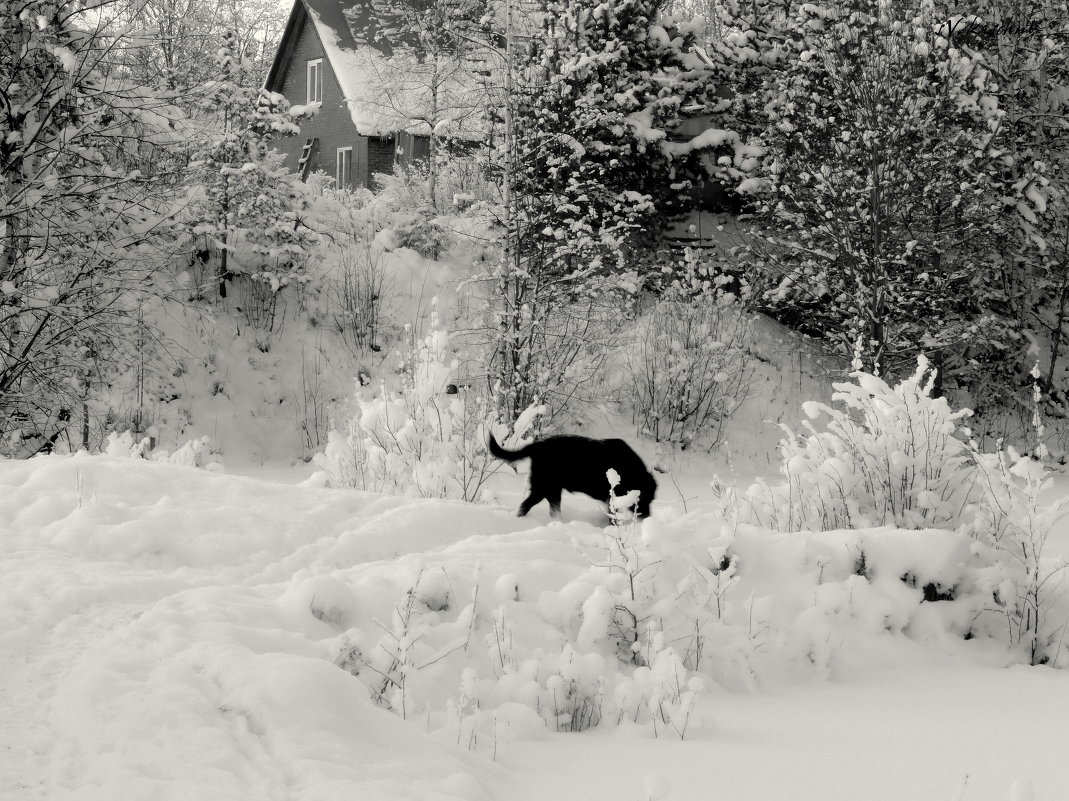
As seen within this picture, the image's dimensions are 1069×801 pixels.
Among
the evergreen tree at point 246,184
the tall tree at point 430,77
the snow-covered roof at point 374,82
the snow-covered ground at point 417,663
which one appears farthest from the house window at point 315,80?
the snow-covered ground at point 417,663

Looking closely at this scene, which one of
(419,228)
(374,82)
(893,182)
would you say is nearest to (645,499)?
(893,182)

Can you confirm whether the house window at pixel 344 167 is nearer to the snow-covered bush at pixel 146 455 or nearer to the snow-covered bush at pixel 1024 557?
the snow-covered bush at pixel 146 455

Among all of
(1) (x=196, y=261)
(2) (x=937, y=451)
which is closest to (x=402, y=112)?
(1) (x=196, y=261)

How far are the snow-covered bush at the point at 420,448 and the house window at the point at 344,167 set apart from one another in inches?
773

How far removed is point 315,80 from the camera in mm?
27234

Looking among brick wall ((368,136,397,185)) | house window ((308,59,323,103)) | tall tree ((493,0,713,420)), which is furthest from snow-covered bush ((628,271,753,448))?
house window ((308,59,323,103))

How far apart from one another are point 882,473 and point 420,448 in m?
3.46

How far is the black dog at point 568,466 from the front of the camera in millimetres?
5570

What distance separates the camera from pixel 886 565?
177 inches

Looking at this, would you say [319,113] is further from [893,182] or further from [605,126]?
[893,182]

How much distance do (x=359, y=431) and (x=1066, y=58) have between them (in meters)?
16.1

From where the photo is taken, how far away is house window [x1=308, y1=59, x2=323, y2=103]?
88.4 ft

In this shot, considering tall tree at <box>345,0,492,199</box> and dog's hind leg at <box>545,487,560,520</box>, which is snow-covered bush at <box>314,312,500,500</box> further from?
tall tree at <box>345,0,492,199</box>

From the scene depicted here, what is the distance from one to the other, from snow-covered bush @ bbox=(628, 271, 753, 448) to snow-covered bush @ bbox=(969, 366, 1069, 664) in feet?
32.4
